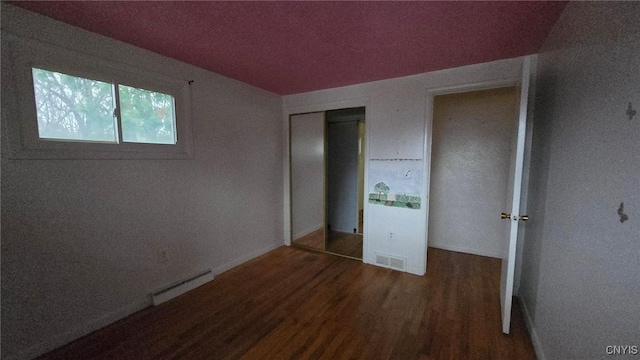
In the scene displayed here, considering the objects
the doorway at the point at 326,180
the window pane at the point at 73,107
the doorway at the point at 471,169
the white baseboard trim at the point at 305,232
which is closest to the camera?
the window pane at the point at 73,107

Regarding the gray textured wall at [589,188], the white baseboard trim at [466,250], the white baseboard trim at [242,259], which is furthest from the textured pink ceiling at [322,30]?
the white baseboard trim at [466,250]

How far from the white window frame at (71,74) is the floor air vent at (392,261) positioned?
2494 mm

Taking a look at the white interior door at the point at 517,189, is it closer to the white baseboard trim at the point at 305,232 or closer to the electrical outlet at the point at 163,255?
the white baseboard trim at the point at 305,232

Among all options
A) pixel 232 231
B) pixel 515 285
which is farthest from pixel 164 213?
pixel 515 285

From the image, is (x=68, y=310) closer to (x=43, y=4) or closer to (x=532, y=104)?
(x=43, y=4)

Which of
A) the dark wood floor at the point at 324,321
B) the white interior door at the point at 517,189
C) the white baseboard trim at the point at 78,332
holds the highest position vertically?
the white interior door at the point at 517,189

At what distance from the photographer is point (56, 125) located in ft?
5.08

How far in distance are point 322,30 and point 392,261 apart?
2.47 metres

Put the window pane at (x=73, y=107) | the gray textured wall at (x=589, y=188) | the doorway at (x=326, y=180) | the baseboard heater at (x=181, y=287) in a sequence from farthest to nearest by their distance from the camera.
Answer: the doorway at (x=326, y=180), the baseboard heater at (x=181, y=287), the window pane at (x=73, y=107), the gray textured wall at (x=589, y=188)

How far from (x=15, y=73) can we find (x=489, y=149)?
14.4 feet

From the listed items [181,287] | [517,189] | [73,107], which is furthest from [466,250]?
[73,107]

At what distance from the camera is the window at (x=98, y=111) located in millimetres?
1515

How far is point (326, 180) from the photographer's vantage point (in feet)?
10.5

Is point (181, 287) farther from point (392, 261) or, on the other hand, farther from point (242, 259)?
point (392, 261)
